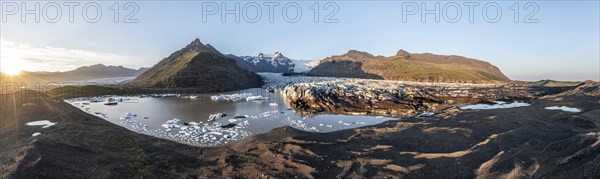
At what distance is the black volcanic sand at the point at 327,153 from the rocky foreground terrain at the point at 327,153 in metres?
0.05

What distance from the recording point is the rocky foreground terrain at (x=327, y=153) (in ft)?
46.4

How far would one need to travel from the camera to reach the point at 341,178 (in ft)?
47.4

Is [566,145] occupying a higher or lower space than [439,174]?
higher

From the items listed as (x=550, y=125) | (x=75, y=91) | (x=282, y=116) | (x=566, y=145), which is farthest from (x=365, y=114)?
(x=75, y=91)

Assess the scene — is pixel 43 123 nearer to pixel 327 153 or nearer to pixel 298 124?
pixel 298 124

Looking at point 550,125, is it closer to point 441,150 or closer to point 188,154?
point 441,150

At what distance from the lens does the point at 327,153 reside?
18.0 meters

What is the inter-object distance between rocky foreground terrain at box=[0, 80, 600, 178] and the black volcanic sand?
0.05 metres

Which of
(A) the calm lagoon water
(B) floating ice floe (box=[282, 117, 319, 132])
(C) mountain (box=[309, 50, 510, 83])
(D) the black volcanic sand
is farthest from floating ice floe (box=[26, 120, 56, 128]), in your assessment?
(C) mountain (box=[309, 50, 510, 83])

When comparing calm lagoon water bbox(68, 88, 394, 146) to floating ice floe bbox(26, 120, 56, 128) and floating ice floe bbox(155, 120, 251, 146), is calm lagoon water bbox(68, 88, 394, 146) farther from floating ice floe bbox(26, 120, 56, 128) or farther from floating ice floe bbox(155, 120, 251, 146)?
floating ice floe bbox(26, 120, 56, 128)

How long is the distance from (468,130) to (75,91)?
77.9 meters

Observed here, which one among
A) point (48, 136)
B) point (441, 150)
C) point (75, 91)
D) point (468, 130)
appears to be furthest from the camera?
point (75, 91)

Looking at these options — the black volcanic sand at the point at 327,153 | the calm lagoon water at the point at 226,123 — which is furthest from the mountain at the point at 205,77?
the black volcanic sand at the point at 327,153

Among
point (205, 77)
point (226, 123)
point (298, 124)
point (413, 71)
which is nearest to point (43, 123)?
point (226, 123)
